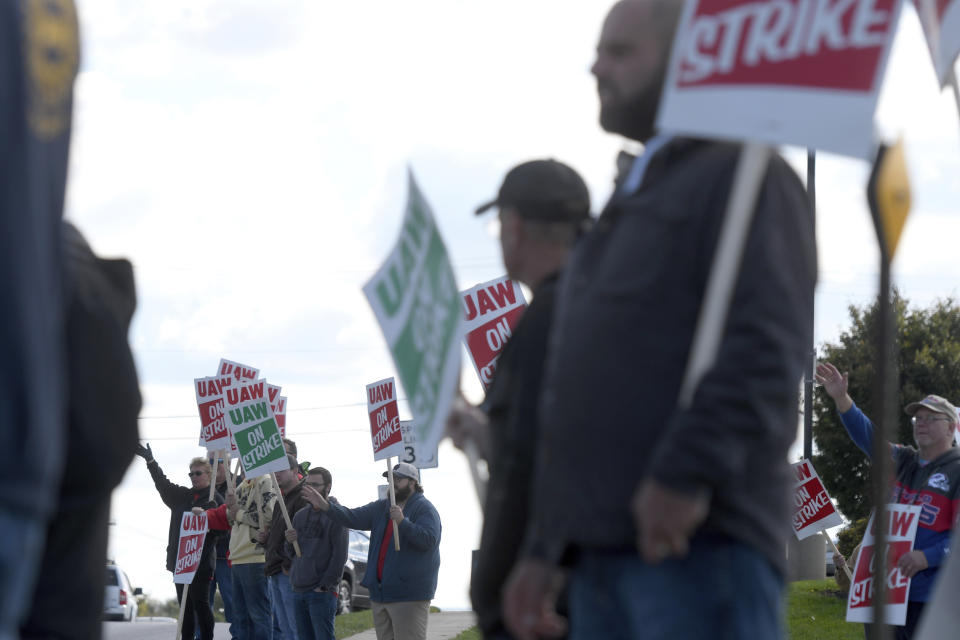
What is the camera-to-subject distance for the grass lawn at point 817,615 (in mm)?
15273

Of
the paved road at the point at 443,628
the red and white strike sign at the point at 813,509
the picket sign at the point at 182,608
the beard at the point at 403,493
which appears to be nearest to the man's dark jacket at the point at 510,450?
the red and white strike sign at the point at 813,509

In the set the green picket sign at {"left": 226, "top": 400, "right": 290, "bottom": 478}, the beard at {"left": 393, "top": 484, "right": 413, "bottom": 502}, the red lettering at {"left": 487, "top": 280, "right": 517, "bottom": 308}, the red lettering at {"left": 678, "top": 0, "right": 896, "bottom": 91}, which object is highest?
the red lettering at {"left": 487, "top": 280, "right": 517, "bottom": 308}

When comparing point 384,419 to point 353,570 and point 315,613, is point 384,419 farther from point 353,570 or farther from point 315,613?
point 353,570

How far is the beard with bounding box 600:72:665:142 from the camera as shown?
293 centimetres

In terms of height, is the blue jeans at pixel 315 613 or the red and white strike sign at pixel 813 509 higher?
the red and white strike sign at pixel 813 509

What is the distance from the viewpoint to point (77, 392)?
2559mm

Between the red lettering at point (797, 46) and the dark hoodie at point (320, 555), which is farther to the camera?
the dark hoodie at point (320, 555)

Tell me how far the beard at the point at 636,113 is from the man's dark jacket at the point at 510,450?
1.98 feet

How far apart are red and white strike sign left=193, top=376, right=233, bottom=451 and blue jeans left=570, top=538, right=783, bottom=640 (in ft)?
46.4

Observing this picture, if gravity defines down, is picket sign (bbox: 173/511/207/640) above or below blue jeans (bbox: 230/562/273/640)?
above

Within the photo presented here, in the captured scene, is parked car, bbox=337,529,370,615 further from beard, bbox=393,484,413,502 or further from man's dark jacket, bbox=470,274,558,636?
man's dark jacket, bbox=470,274,558,636

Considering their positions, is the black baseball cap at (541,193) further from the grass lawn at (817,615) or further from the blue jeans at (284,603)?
the blue jeans at (284,603)

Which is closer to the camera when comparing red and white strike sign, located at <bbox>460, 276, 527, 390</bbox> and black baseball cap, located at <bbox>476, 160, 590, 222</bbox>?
black baseball cap, located at <bbox>476, 160, 590, 222</bbox>

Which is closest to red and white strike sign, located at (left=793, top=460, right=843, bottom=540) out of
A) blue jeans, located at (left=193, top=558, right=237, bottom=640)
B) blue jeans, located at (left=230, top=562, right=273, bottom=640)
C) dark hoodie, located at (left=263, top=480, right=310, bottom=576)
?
dark hoodie, located at (left=263, top=480, right=310, bottom=576)
